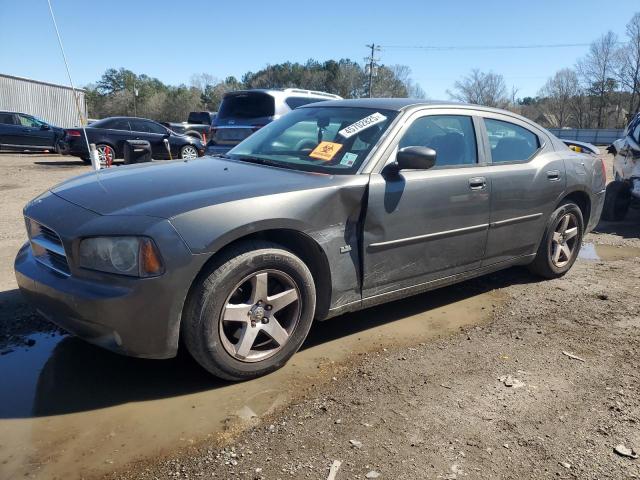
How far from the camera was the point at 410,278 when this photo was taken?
3.69 metres

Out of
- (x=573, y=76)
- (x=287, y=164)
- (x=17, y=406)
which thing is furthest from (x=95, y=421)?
(x=573, y=76)

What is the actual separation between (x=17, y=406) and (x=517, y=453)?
8.18 feet

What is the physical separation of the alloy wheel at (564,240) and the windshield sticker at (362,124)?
218 cm

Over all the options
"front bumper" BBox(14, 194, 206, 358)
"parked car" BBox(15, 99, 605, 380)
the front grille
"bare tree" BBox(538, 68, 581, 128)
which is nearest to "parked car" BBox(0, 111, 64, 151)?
the front grille

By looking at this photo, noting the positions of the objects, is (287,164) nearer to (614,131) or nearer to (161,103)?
(614,131)

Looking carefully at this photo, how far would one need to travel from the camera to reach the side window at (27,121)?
19.5 m

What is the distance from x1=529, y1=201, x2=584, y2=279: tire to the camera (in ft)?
15.7

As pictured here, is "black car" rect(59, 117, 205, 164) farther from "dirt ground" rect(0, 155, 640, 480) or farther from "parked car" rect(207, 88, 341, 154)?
"dirt ground" rect(0, 155, 640, 480)

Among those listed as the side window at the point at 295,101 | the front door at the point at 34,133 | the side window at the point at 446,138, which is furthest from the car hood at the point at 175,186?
the front door at the point at 34,133

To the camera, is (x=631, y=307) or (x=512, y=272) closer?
(x=631, y=307)

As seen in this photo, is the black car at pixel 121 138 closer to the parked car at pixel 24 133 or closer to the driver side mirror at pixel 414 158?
the parked car at pixel 24 133

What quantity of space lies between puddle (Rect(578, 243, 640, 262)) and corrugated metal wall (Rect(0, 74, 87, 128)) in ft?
97.4

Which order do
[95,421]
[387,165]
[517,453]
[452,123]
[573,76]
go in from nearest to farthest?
A: 1. [517,453]
2. [95,421]
3. [387,165]
4. [452,123]
5. [573,76]

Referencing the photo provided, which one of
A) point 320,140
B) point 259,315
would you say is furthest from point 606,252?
point 259,315
